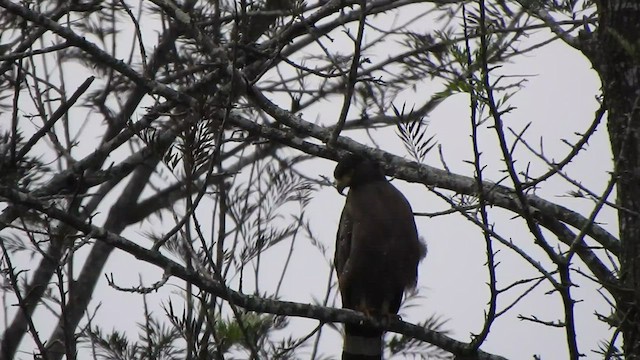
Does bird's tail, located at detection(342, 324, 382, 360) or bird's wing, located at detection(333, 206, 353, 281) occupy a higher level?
bird's wing, located at detection(333, 206, 353, 281)

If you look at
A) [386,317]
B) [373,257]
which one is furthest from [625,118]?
[373,257]

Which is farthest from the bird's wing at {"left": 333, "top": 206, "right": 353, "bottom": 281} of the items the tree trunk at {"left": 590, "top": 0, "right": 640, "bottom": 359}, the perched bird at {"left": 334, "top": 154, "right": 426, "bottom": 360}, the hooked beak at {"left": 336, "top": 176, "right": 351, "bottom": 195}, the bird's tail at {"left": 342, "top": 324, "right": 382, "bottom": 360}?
→ the tree trunk at {"left": 590, "top": 0, "right": 640, "bottom": 359}

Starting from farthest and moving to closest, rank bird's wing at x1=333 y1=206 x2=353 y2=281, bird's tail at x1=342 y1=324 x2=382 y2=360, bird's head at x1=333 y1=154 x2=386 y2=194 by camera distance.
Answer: bird's head at x1=333 y1=154 x2=386 y2=194 < bird's wing at x1=333 y1=206 x2=353 y2=281 < bird's tail at x1=342 y1=324 x2=382 y2=360

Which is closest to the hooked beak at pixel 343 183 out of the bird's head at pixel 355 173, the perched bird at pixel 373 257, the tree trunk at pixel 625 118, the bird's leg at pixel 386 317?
the bird's head at pixel 355 173

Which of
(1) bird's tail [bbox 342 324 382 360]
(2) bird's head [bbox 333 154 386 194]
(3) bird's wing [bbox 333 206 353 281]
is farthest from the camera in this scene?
(2) bird's head [bbox 333 154 386 194]

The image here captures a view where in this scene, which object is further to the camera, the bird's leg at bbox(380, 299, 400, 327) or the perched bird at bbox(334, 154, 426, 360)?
the perched bird at bbox(334, 154, 426, 360)

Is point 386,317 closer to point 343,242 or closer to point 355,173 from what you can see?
point 343,242

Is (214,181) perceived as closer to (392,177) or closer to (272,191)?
(272,191)

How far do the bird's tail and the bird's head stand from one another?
2.39 ft

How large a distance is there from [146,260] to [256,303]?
1.42 ft

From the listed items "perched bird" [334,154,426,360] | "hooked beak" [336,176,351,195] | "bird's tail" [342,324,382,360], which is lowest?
"bird's tail" [342,324,382,360]

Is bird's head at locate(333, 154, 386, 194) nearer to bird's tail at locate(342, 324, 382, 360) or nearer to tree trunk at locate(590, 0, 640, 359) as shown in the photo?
bird's tail at locate(342, 324, 382, 360)

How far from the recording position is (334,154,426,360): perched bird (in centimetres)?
459

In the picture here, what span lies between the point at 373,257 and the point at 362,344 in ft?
1.41
